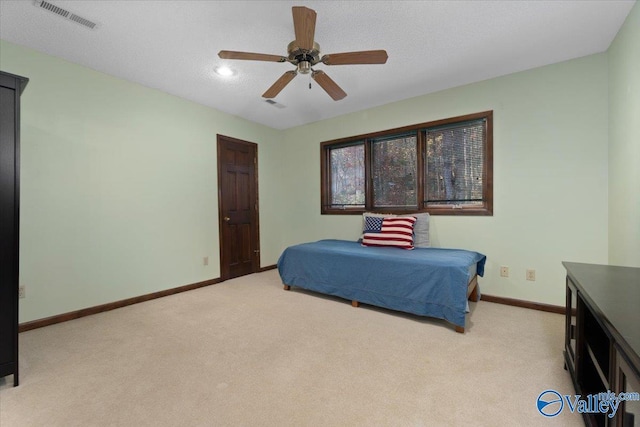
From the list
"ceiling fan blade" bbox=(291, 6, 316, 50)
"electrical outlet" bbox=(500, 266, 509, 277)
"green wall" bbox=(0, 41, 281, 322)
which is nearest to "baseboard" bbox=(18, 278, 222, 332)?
"green wall" bbox=(0, 41, 281, 322)

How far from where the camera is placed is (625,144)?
7.07 ft

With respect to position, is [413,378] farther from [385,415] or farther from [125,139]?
[125,139]

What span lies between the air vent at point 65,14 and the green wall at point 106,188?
2.57 ft

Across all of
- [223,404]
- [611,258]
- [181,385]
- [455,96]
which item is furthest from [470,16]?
[181,385]

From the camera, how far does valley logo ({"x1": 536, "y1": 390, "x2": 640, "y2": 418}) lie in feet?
2.92

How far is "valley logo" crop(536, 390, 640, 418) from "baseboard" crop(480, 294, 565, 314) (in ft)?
5.03

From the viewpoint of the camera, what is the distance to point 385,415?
1.39 meters

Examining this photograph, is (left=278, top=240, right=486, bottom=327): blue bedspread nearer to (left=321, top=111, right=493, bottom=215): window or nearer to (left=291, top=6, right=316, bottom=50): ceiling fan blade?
(left=321, top=111, right=493, bottom=215): window

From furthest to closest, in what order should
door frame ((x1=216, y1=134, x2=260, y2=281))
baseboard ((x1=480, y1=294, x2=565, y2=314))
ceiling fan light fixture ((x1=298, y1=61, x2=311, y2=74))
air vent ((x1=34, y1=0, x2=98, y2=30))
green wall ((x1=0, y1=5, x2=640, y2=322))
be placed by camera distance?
door frame ((x1=216, y1=134, x2=260, y2=281)) < baseboard ((x1=480, y1=294, x2=565, y2=314)) < green wall ((x1=0, y1=5, x2=640, y2=322)) < ceiling fan light fixture ((x1=298, y1=61, x2=311, y2=74)) < air vent ((x1=34, y1=0, x2=98, y2=30))

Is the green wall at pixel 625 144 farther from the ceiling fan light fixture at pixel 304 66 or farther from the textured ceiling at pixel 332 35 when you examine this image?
the ceiling fan light fixture at pixel 304 66

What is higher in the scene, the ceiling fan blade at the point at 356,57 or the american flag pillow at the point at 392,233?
the ceiling fan blade at the point at 356,57

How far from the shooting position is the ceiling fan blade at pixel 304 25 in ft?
5.37

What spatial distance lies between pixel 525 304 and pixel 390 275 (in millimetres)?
1490

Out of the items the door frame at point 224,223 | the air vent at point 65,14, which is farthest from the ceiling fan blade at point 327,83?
the door frame at point 224,223
